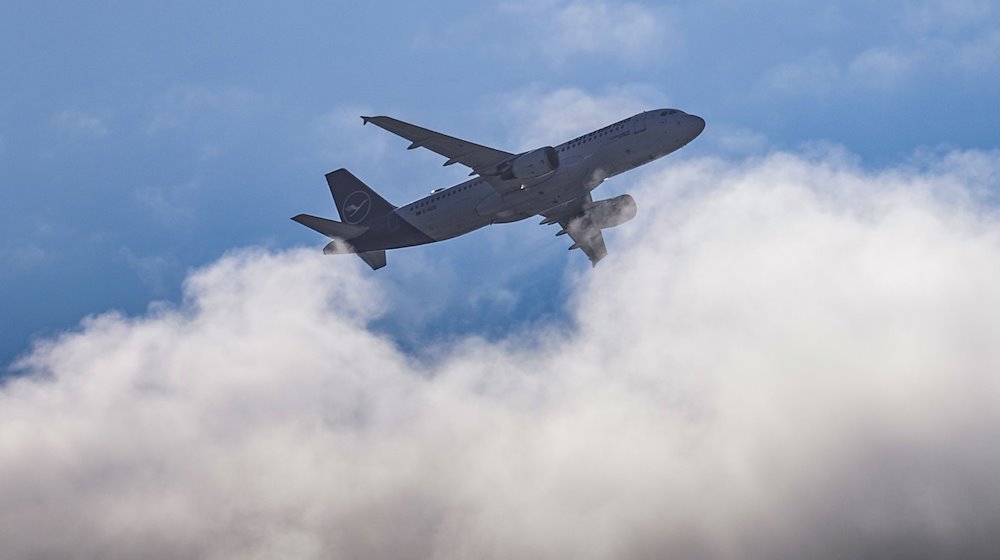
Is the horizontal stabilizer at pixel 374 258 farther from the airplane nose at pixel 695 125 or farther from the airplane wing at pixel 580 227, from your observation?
the airplane nose at pixel 695 125

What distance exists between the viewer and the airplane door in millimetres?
88500

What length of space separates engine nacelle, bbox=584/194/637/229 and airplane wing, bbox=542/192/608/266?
2.99ft

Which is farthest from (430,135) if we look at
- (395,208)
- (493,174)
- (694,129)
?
(694,129)

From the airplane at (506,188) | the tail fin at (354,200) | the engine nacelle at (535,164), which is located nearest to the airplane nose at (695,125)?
the airplane at (506,188)

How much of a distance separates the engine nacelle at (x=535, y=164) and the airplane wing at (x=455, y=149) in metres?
1.77

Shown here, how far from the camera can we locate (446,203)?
308 feet

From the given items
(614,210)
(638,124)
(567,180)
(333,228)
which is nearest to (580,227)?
(614,210)

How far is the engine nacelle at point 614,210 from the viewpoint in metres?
102

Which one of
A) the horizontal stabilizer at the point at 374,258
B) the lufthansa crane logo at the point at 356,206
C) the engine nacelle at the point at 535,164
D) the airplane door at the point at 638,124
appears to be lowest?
the engine nacelle at the point at 535,164

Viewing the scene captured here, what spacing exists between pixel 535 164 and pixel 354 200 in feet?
71.1

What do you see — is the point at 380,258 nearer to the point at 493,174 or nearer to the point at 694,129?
the point at 493,174

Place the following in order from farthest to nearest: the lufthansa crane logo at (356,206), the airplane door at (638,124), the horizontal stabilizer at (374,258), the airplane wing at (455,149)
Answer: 1. the lufthansa crane logo at (356,206)
2. the horizontal stabilizer at (374,258)
3. the airplane door at (638,124)
4. the airplane wing at (455,149)

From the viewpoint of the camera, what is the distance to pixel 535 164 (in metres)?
88.6

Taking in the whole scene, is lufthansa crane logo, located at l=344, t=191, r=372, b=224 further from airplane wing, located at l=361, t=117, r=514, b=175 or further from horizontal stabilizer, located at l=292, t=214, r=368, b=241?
airplane wing, located at l=361, t=117, r=514, b=175
